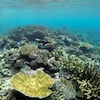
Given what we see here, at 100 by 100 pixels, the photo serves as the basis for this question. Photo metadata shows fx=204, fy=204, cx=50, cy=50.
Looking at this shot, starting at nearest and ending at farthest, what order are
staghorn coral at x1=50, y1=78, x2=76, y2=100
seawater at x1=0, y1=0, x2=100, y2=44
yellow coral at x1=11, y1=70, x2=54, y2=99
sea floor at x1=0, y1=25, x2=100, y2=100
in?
1. yellow coral at x1=11, y1=70, x2=54, y2=99
2. sea floor at x1=0, y1=25, x2=100, y2=100
3. staghorn coral at x1=50, y1=78, x2=76, y2=100
4. seawater at x1=0, y1=0, x2=100, y2=44

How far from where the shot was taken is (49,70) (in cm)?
880

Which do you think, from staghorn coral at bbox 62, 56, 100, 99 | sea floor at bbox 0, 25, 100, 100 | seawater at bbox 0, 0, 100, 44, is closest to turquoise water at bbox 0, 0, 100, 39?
seawater at bbox 0, 0, 100, 44

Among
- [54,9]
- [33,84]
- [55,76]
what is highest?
[33,84]

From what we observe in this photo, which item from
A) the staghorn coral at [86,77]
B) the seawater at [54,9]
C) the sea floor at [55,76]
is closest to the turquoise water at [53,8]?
the seawater at [54,9]

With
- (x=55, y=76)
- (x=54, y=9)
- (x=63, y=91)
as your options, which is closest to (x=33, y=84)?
(x=63, y=91)

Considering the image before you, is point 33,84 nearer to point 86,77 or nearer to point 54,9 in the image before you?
point 86,77

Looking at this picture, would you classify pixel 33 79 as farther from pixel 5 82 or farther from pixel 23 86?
pixel 5 82

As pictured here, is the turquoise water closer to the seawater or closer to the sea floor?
the seawater

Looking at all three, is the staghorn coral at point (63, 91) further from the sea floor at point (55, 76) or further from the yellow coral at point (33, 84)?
the yellow coral at point (33, 84)

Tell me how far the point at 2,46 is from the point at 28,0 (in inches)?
944

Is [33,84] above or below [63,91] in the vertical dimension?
above

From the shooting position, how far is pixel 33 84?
6.47 meters

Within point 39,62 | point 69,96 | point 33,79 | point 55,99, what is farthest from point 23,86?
point 39,62

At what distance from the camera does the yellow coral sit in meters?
6.07
